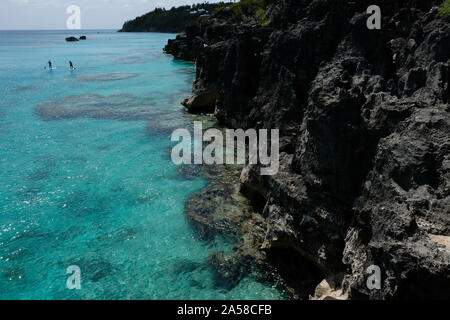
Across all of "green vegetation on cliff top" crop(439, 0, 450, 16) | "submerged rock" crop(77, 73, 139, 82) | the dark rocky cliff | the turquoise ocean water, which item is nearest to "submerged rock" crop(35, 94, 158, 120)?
the turquoise ocean water

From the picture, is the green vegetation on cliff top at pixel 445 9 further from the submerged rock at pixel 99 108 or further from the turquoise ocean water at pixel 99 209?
the submerged rock at pixel 99 108

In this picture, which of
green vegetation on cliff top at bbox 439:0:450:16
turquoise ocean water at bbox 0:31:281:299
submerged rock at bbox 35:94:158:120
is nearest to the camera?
green vegetation on cliff top at bbox 439:0:450:16

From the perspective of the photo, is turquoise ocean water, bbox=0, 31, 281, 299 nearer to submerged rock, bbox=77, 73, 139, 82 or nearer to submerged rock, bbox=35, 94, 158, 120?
submerged rock, bbox=35, 94, 158, 120

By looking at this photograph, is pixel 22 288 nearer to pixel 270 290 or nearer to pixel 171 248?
pixel 171 248

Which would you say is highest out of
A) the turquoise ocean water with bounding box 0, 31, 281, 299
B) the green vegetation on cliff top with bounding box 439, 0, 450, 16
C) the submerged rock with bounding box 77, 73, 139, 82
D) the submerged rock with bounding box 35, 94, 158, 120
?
the green vegetation on cliff top with bounding box 439, 0, 450, 16

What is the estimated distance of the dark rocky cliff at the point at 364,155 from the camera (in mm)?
7633

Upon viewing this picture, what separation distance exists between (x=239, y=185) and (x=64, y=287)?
989 centimetres

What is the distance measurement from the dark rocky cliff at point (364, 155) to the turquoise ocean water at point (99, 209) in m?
3.07

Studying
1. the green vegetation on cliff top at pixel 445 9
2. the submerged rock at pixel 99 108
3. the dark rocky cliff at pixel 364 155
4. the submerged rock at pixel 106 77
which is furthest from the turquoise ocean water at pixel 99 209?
the submerged rock at pixel 106 77

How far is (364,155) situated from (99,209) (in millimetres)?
13496

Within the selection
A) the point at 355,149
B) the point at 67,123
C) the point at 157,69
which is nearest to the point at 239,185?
the point at 355,149

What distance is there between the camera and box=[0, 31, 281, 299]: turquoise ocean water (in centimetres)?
1216

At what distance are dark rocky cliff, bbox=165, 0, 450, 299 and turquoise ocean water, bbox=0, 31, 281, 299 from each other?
3066 mm

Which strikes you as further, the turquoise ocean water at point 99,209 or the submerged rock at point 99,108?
the submerged rock at point 99,108
